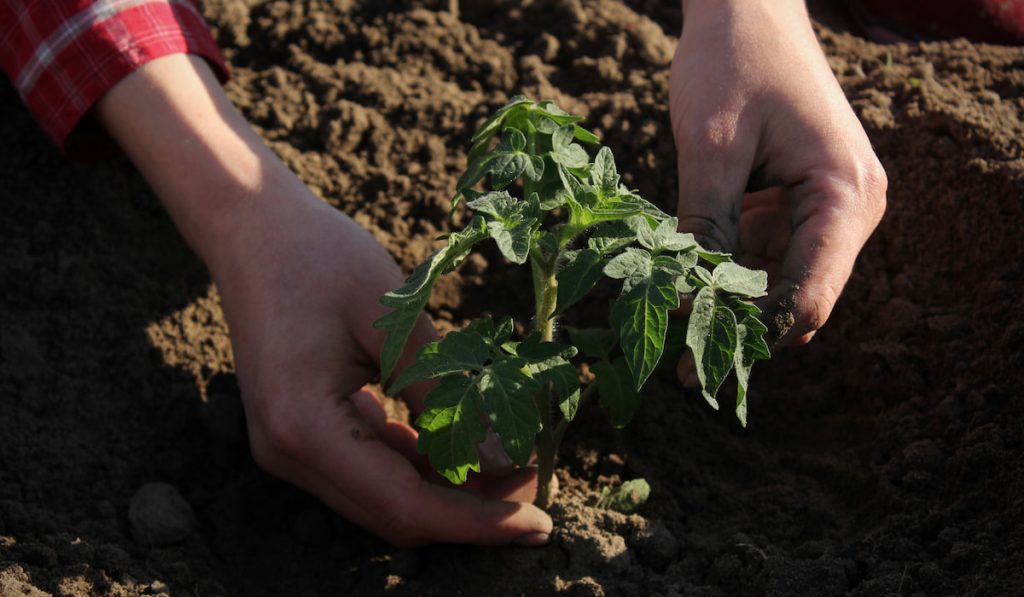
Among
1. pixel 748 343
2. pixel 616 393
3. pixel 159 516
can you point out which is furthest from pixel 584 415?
pixel 159 516

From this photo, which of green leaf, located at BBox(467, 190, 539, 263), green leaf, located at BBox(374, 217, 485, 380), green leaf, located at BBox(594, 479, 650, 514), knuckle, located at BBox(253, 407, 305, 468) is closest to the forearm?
knuckle, located at BBox(253, 407, 305, 468)

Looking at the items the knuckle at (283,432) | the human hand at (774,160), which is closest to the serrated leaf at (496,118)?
the human hand at (774,160)

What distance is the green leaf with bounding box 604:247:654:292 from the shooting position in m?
1.72

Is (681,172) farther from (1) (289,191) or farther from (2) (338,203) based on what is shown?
(2) (338,203)

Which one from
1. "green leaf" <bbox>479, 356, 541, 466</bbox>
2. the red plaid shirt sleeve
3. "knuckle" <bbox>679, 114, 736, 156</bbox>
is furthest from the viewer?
the red plaid shirt sleeve

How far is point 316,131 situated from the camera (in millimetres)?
3291

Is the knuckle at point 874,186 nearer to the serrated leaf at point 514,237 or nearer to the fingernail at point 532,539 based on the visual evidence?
the serrated leaf at point 514,237

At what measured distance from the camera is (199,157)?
2.63 m

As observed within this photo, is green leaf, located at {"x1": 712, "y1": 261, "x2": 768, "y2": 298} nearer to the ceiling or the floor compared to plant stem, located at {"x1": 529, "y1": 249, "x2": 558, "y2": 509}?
nearer to the ceiling

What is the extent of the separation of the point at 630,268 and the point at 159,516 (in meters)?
1.38

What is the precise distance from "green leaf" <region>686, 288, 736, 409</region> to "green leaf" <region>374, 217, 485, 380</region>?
0.44 meters

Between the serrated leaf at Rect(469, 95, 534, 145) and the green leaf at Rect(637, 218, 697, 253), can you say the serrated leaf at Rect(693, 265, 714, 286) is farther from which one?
the serrated leaf at Rect(469, 95, 534, 145)

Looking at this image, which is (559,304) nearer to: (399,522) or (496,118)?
(496,118)

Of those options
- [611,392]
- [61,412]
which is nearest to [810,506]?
[611,392]
